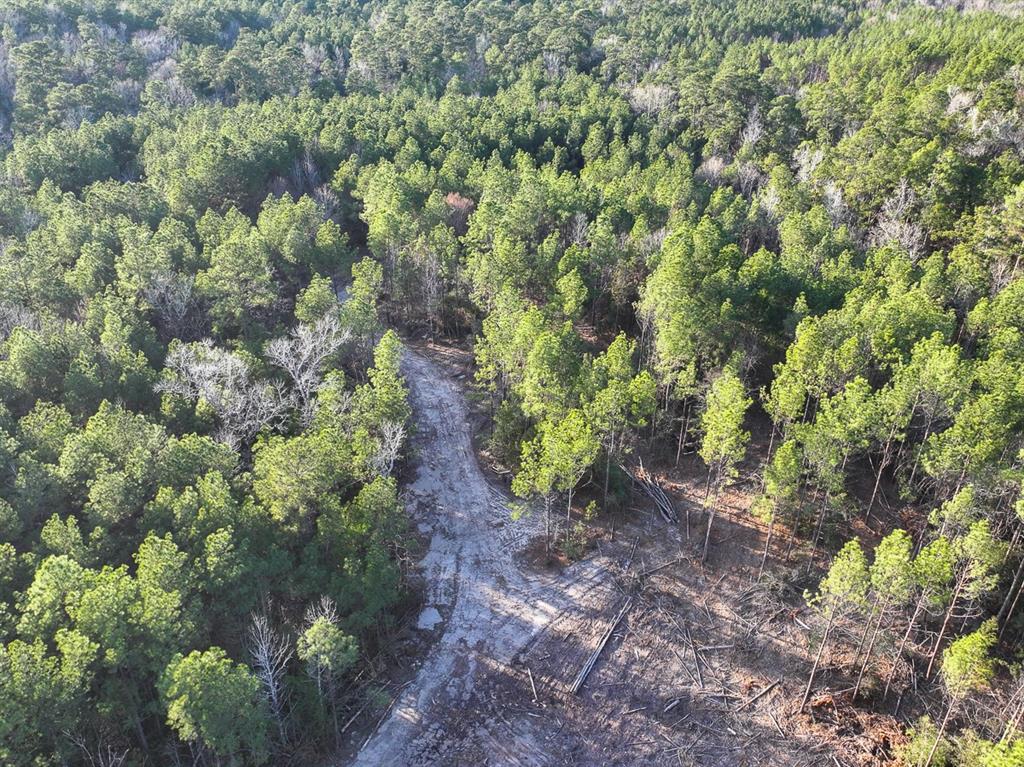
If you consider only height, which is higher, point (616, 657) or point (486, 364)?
point (486, 364)

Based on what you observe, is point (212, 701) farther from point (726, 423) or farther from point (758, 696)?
point (726, 423)

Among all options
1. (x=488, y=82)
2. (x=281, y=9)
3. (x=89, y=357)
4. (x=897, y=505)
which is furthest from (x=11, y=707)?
(x=281, y=9)

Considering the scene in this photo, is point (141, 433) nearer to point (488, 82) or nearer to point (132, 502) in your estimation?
point (132, 502)

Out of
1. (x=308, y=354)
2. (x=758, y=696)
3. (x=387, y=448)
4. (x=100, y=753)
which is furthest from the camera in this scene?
(x=308, y=354)

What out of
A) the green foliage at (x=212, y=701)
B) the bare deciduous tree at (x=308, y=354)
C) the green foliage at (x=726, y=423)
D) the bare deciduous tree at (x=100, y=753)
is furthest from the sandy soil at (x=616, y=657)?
the bare deciduous tree at (x=308, y=354)

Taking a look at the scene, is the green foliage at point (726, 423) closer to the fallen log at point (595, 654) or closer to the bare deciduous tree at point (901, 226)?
the fallen log at point (595, 654)

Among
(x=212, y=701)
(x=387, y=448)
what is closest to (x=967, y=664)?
(x=212, y=701)

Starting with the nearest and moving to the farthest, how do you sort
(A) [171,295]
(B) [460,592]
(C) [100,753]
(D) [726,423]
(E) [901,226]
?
1. (C) [100,753]
2. (D) [726,423]
3. (B) [460,592]
4. (A) [171,295]
5. (E) [901,226]
